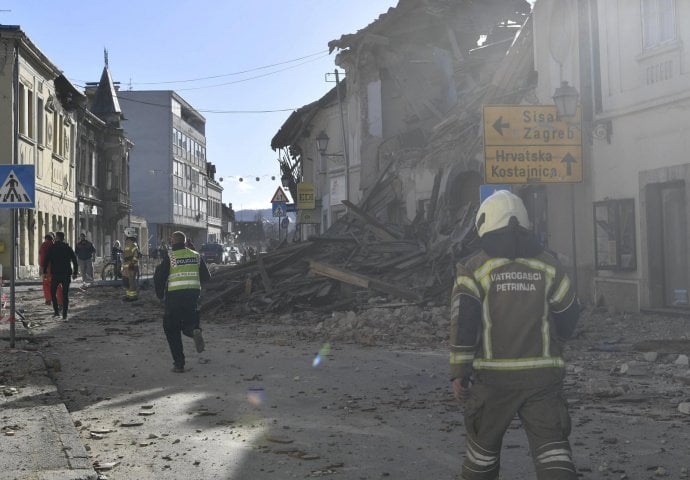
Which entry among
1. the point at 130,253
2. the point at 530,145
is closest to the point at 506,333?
the point at 530,145

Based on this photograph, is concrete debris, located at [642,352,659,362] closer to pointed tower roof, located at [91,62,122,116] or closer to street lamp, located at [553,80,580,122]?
street lamp, located at [553,80,580,122]

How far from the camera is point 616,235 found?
15.5 m

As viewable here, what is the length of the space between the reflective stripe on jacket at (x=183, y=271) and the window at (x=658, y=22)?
8.85 m

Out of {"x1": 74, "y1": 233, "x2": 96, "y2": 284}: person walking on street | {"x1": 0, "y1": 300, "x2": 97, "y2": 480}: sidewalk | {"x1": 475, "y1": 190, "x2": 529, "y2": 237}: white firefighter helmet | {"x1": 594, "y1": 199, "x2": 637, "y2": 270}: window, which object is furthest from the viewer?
{"x1": 74, "y1": 233, "x2": 96, "y2": 284}: person walking on street

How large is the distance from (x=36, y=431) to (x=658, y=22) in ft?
40.2

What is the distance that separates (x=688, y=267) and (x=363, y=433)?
370 inches

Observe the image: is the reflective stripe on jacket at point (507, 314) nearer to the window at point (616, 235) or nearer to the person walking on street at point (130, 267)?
the window at point (616, 235)

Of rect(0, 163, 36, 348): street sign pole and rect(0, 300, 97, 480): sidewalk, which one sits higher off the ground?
rect(0, 163, 36, 348): street sign pole

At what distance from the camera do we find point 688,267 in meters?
14.0

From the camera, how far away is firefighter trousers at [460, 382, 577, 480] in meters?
3.65

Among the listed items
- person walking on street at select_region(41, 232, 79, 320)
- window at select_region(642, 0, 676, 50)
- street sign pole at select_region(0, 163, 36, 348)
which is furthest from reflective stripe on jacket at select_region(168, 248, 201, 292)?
window at select_region(642, 0, 676, 50)

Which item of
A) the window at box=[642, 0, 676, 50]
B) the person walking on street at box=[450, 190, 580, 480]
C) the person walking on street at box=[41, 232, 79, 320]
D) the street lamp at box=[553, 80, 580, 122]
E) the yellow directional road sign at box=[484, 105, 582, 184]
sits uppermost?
the window at box=[642, 0, 676, 50]

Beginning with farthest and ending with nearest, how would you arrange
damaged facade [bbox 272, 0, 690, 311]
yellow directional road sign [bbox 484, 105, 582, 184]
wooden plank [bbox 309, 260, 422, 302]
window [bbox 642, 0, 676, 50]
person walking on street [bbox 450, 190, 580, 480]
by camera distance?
wooden plank [bbox 309, 260, 422, 302] < yellow directional road sign [bbox 484, 105, 582, 184] < damaged facade [bbox 272, 0, 690, 311] < window [bbox 642, 0, 676, 50] < person walking on street [bbox 450, 190, 580, 480]

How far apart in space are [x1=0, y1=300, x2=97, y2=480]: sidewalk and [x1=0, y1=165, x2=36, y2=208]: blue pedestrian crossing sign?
2309 millimetres
